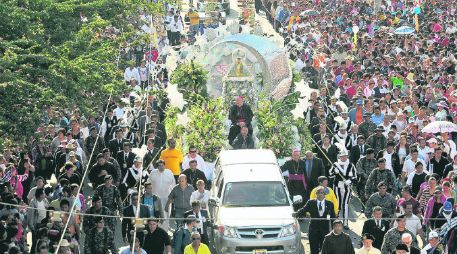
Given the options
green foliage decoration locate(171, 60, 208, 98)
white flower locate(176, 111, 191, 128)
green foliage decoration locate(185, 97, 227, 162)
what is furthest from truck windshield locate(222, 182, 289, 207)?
green foliage decoration locate(171, 60, 208, 98)

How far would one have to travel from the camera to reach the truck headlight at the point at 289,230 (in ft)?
68.7

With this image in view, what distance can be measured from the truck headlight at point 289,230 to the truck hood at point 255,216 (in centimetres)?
6

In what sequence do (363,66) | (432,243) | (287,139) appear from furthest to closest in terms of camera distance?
(363,66) → (287,139) → (432,243)

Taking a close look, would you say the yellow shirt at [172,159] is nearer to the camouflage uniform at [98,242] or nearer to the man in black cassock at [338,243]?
the camouflage uniform at [98,242]

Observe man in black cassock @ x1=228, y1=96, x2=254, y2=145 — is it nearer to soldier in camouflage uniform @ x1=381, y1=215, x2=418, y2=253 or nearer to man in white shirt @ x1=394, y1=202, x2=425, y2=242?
man in white shirt @ x1=394, y1=202, x2=425, y2=242

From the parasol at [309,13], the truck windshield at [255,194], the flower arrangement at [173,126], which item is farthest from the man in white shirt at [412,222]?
the parasol at [309,13]

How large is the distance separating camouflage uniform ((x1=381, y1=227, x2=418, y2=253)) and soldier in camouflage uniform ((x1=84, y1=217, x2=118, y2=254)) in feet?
14.3

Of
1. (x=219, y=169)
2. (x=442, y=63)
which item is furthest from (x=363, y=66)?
(x=219, y=169)

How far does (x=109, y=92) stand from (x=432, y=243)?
10.8 metres

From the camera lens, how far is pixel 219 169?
23141mm

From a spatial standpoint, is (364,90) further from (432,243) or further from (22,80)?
(432,243)

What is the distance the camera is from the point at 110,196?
2248cm

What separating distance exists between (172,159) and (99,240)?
4340 millimetres

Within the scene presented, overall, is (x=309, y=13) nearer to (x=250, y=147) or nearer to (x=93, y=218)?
(x=250, y=147)
